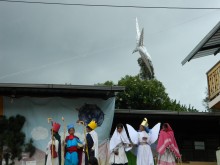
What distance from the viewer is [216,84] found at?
48.8 feet

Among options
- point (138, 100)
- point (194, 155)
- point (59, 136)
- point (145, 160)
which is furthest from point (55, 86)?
point (138, 100)

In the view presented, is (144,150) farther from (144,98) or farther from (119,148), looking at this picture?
(144,98)

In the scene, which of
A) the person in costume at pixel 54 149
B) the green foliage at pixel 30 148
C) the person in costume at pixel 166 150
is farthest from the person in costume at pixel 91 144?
the green foliage at pixel 30 148

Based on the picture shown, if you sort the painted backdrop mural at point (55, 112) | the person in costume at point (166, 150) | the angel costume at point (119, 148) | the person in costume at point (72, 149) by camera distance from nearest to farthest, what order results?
1. the person in costume at point (72, 149)
2. the angel costume at point (119, 148)
3. the person in costume at point (166, 150)
4. the painted backdrop mural at point (55, 112)

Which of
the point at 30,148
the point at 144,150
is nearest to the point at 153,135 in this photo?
the point at 144,150

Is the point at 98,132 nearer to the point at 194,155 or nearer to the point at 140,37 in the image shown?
the point at 194,155

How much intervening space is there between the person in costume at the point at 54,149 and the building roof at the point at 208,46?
16.6 ft

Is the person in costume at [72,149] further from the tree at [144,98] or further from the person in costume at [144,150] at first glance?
the tree at [144,98]

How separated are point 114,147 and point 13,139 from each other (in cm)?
283

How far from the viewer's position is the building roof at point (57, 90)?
1208 centimetres

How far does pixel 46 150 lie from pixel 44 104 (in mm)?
1550

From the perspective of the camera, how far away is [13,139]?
12180 mm

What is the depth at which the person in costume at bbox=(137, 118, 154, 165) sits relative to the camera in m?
11.7

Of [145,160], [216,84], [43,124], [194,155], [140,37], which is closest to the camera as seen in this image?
[145,160]
